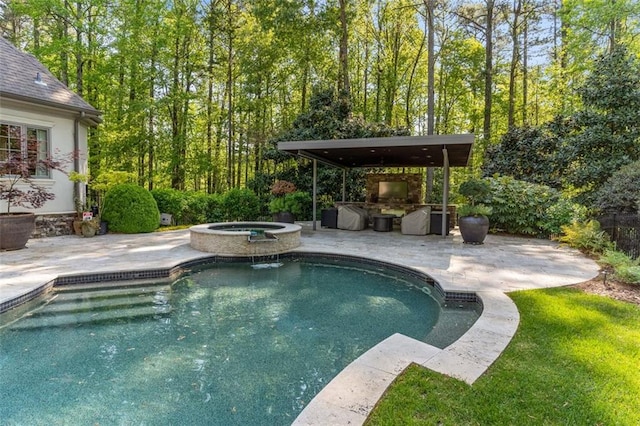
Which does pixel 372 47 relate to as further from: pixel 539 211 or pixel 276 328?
pixel 276 328

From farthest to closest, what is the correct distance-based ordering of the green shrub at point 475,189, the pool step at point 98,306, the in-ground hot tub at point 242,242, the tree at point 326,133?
the tree at point 326,133 → the green shrub at point 475,189 → the in-ground hot tub at point 242,242 → the pool step at point 98,306

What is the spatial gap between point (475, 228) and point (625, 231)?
Result: 8.79ft

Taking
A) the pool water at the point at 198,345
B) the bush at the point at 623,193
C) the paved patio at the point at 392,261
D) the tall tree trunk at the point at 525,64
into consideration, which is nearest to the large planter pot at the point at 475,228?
the paved patio at the point at 392,261

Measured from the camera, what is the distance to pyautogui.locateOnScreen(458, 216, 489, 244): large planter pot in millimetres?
8086

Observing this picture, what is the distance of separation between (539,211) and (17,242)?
1238 cm

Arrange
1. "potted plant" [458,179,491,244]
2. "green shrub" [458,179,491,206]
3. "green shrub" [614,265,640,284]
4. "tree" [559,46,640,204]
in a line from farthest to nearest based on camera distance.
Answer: "tree" [559,46,640,204] < "green shrub" [458,179,491,206] < "potted plant" [458,179,491,244] < "green shrub" [614,265,640,284]

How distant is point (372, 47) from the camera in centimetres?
1844

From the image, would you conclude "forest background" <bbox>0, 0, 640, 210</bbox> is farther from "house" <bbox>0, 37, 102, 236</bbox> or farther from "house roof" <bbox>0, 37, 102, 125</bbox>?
"house" <bbox>0, 37, 102, 236</bbox>

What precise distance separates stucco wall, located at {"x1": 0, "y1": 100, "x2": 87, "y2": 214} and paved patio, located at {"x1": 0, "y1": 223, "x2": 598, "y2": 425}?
3.31ft

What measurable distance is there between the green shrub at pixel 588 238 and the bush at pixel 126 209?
10.8 metres

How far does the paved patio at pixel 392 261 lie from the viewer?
2.50 metres

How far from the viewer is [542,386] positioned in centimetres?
242

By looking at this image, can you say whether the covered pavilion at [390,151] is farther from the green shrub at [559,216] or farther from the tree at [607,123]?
the tree at [607,123]

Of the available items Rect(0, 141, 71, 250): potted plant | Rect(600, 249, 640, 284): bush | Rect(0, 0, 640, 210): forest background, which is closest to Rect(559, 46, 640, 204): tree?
Rect(0, 0, 640, 210): forest background
